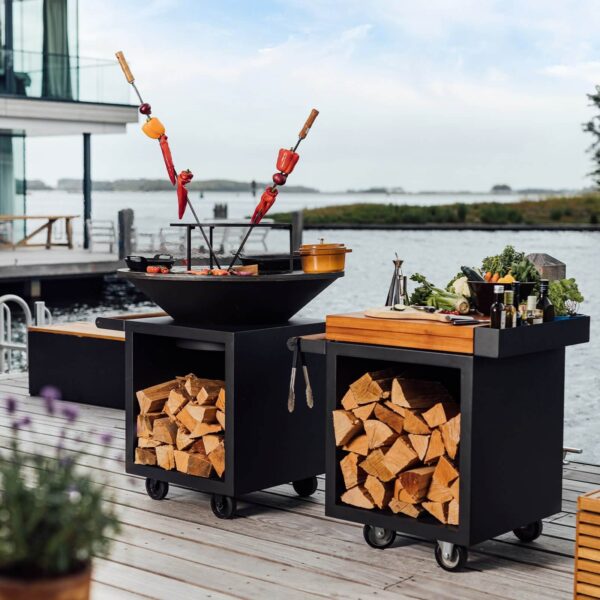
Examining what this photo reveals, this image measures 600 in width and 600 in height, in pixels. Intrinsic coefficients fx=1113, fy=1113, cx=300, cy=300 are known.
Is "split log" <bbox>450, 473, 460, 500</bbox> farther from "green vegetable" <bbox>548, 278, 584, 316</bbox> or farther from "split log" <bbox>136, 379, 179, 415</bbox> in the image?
"split log" <bbox>136, 379, 179, 415</bbox>

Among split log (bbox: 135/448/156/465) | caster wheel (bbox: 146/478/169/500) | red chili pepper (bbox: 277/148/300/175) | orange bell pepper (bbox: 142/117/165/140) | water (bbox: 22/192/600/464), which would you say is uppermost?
orange bell pepper (bbox: 142/117/165/140)

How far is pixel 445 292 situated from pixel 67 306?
16.7m

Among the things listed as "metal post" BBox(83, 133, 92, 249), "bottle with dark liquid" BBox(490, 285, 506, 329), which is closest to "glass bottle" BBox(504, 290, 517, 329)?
"bottle with dark liquid" BBox(490, 285, 506, 329)

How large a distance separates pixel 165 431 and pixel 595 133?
171ft

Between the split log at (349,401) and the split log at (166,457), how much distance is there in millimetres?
873

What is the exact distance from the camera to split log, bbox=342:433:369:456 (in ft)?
12.2

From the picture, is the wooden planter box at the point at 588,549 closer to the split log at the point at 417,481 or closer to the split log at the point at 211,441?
the split log at the point at 417,481

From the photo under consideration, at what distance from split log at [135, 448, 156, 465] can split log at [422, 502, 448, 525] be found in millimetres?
1282

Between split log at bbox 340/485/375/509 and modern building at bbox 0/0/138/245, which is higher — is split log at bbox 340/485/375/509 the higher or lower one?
the lower one

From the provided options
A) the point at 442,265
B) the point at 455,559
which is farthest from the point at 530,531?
the point at 442,265

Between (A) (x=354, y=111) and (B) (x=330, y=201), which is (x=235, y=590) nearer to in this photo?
(A) (x=354, y=111)

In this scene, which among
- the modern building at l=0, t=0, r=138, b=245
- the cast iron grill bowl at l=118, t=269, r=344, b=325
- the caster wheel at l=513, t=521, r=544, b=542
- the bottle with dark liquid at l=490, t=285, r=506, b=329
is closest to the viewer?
the bottle with dark liquid at l=490, t=285, r=506, b=329

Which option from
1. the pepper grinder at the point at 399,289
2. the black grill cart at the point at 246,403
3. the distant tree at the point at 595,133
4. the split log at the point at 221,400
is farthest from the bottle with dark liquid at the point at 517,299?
the distant tree at the point at 595,133

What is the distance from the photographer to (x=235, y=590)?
3.38 meters
